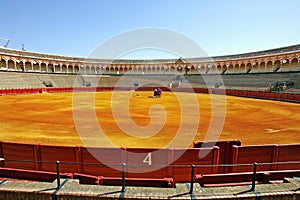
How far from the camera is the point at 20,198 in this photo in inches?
136

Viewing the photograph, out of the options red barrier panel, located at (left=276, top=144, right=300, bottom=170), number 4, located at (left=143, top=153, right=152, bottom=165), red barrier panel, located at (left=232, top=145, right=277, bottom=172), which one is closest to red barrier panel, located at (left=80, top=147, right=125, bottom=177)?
number 4, located at (left=143, top=153, right=152, bottom=165)

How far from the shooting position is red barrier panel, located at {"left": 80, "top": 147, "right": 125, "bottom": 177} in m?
4.42

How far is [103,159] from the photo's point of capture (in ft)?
14.7

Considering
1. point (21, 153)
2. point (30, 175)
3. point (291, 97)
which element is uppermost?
point (291, 97)

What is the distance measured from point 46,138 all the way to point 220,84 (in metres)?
47.8

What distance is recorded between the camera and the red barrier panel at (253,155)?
479cm

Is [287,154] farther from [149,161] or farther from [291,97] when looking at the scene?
[291,97]

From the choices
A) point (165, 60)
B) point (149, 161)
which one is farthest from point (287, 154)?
point (165, 60)

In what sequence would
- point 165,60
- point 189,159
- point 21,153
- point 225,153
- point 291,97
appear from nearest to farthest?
point 189,159, point 21,153, point 225,153, point 291,97, point 165,60

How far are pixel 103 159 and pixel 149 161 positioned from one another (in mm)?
1106

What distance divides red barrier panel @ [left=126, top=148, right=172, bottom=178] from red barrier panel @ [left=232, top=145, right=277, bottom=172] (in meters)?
1.75

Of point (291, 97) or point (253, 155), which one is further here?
point (291, 97)

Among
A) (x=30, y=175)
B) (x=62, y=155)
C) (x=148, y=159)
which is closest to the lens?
(x=30, y=175)

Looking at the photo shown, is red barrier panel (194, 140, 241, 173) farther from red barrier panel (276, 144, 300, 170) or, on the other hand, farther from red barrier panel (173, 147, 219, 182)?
red barrier panel (276, 144, 300, 170)
